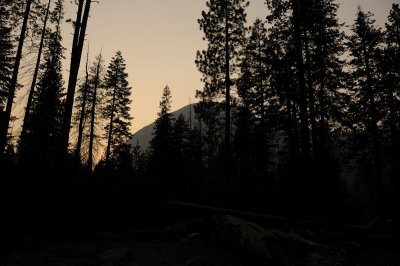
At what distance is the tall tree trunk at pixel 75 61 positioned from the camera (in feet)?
34.3

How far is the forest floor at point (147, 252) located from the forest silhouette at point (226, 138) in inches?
13.4

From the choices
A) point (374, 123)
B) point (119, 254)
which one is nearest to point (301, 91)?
point (119, 254)

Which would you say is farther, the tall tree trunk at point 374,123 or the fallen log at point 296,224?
the tall tree trunk at point 374,123

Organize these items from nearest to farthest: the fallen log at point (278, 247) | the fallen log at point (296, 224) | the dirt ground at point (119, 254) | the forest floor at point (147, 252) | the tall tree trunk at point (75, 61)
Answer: the fallen log at point (278, 247)
the forest floor at point (147, 252)
the dirt ground at point (119, 254)
the fallen log at point (296, 224)
the tall tree trunk at point (75, 61)

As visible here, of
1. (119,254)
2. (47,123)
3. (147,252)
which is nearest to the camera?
(119,254)

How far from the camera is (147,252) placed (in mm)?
6348

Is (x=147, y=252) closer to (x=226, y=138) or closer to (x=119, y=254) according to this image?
(x=119, y=254)

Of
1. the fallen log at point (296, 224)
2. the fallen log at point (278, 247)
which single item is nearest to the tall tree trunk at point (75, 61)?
the fallen log at point (296, 224)

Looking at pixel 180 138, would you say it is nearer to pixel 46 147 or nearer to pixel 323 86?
pixel 323 86

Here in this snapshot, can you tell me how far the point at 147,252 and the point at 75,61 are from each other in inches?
339

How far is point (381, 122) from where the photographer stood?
2303cm

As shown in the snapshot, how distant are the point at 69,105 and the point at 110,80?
22.6 m

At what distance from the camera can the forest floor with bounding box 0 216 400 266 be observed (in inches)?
200

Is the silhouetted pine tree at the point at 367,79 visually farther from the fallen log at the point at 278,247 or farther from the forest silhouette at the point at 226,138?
the fallen log at the point at 278,247
